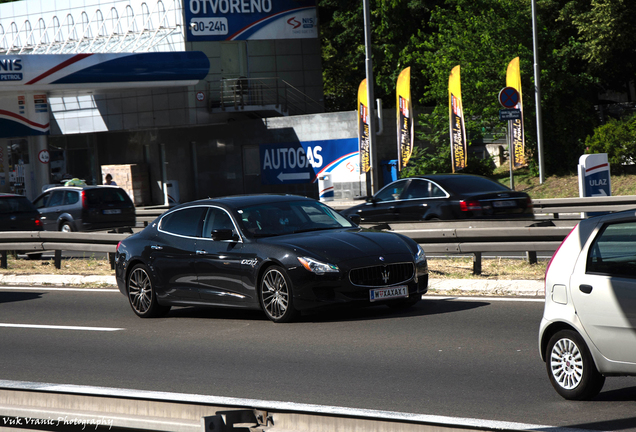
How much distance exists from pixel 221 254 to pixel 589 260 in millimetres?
5522

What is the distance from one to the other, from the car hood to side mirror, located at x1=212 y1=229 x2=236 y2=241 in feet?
1.37

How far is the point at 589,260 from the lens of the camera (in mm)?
6066

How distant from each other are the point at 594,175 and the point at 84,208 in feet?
43.3

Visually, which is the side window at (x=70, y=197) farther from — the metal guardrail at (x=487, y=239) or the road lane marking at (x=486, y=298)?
the road lane marking at (x=486, y=298)

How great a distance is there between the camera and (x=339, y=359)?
8.19 meters

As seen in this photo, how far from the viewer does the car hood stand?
32.5ft

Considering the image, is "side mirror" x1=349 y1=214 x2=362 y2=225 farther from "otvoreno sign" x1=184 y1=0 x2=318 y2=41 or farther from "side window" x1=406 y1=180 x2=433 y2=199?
"otvoreno sign" x1=184 y1=0 x2=318 y2=41

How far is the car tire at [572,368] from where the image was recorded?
6.03 metres

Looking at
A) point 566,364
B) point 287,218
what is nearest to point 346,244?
point 287,218

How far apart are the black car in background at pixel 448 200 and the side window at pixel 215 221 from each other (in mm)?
6614

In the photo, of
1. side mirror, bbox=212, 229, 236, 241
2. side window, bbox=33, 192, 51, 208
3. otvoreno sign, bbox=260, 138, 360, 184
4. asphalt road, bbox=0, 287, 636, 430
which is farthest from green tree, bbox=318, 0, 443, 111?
asphalt road, bbox=0, 287, 636, 430

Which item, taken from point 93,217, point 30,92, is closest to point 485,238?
point 93,217

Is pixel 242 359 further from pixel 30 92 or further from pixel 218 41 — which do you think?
pixel 218 41

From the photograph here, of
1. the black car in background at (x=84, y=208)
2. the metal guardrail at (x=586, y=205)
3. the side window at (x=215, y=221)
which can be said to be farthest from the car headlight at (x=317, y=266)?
the black car in background at (x=84, y=208)
